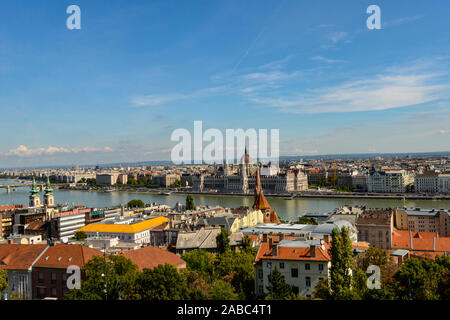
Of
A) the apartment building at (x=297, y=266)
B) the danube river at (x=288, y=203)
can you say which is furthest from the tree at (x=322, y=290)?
the danube river at (x=288, y=203)

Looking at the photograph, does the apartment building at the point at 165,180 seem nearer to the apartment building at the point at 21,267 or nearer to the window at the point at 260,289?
the apartment building at the point at 21,267

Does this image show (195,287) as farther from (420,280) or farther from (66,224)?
(66,224)

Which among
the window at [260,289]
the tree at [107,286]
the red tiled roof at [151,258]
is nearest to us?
the tree at [107,286]

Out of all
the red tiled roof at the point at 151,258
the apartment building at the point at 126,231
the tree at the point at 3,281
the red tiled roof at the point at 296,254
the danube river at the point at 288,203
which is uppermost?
the red tiled roof at the point at 296,254

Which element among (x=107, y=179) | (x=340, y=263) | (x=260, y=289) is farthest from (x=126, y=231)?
(x=107, y=179)

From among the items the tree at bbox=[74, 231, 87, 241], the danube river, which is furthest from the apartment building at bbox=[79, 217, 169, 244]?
the danube river

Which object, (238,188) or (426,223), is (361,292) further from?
(238,188)
